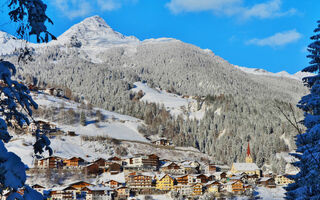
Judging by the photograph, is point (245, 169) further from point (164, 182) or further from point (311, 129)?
point (311, 129)

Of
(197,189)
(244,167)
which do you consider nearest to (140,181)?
(197,189)

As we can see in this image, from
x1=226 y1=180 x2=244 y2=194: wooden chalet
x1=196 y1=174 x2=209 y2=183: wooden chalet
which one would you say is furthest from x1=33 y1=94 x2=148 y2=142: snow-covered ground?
x1=226 y1=180 x2=244 y2=194: wooden chalet

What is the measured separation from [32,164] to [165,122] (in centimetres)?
8685

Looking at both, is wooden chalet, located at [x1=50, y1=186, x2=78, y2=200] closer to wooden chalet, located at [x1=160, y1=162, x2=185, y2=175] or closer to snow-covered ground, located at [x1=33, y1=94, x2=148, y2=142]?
wooden chalet, located at [x1=160, y1=162, x2=185, y2=175]

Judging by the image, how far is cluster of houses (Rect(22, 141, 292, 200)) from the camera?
253 feet

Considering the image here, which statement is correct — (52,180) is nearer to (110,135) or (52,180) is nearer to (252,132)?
(110,135)

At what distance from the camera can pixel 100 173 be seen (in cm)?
9594

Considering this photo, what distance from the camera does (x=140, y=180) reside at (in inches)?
3351

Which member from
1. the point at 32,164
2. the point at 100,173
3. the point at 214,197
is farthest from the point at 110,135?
the point at 214,197

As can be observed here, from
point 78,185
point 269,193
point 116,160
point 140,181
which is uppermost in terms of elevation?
point 116,160

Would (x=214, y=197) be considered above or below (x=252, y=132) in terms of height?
below

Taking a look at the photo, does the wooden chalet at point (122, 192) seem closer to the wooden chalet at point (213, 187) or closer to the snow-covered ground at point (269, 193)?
the wooden chalet at point (213, 187)

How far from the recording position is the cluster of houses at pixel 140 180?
77125 mm

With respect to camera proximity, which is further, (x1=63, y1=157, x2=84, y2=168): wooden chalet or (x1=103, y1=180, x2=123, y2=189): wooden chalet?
(x1=63, y1=157, x2=84, y2=168): wooden chalet
